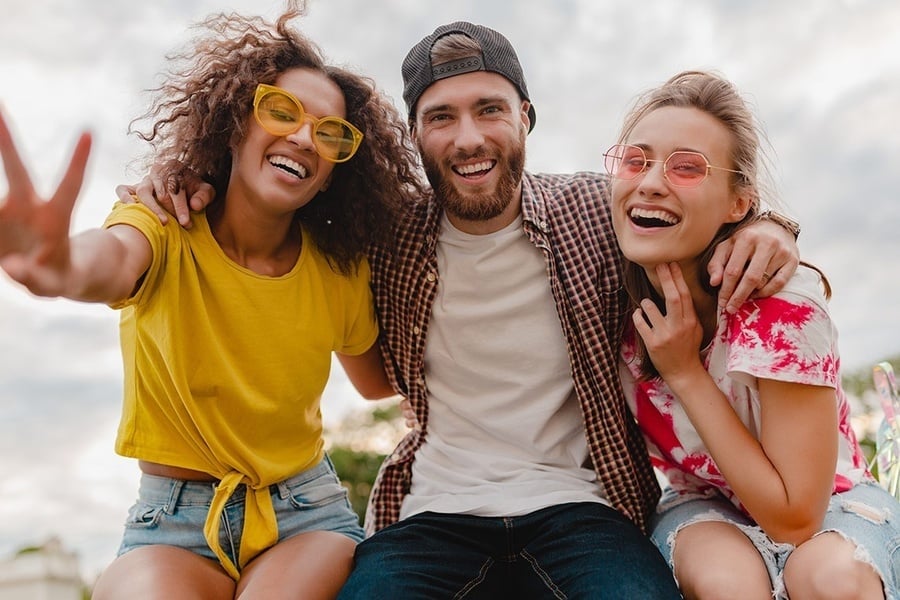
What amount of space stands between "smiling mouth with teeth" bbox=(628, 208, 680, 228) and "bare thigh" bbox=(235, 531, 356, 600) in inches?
59.6

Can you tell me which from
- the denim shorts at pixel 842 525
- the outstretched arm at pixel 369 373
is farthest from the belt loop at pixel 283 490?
the denim shorts at pixel 842 525

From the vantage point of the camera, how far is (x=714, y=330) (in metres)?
2.88

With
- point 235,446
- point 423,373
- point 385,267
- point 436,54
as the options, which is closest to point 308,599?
point 235,446

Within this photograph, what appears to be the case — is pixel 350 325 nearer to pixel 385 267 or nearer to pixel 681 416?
pixel 385 267

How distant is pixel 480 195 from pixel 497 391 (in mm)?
754

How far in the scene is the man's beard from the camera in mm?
3318

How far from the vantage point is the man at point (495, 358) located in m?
2.97

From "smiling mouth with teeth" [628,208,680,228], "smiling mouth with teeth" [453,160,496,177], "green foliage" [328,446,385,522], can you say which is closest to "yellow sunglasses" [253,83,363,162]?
"smiling mouth with teeth" [453,160,496,177]

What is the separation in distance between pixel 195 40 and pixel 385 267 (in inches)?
45.9

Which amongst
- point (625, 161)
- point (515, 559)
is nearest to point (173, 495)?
point (515, 559)

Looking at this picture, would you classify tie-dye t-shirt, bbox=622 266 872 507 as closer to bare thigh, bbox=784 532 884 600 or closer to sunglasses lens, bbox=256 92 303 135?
bare thigh, bbox=784 532 884 600

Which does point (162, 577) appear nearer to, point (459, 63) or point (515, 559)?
point (515, 559)

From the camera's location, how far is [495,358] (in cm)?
327

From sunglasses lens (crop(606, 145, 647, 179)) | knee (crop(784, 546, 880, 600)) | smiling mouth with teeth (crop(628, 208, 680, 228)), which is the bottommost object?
knee (crop(784, 546, 880, 600))
